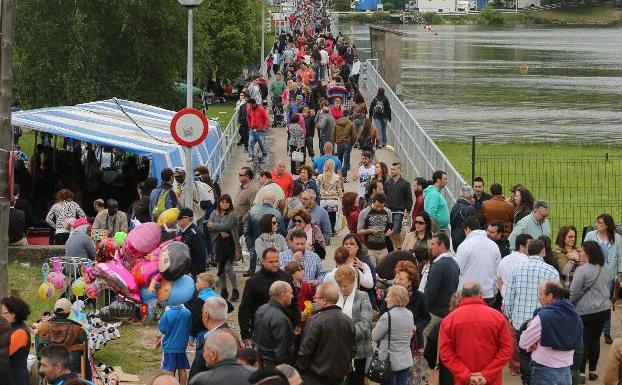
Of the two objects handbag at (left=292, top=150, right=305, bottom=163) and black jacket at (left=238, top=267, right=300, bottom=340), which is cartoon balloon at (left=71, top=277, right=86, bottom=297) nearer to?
black jacket at (left=238, top=267, right=300, bottom=340)

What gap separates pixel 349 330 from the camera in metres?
11.6

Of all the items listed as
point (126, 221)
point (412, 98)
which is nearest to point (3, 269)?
point (126, 221)

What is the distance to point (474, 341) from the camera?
11.4m

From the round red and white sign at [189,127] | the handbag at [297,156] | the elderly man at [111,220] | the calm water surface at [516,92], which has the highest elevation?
the round red and white sign at [189,127]

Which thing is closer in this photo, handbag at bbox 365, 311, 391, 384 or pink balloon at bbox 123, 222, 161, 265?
handbag at bbox 365, 311, 391, 384

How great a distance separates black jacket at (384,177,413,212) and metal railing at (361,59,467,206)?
0.88 metres

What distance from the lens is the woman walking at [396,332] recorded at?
12.2 meters

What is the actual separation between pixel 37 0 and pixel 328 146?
2296 cm

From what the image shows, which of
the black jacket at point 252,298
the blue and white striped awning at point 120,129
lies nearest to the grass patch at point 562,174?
the blue and white striped awning at point 120,129

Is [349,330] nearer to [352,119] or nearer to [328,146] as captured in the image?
[328,146]

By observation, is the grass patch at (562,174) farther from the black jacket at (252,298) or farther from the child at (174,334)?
the child at (174,334)

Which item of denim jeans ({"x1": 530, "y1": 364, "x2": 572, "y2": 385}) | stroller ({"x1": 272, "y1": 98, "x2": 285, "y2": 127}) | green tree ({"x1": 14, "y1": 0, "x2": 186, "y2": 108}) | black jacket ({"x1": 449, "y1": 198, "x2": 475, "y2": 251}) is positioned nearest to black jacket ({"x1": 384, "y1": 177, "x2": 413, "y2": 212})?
black jacket ({"x1": 449, "y1": 198, "x2": 475, "y2": 251})

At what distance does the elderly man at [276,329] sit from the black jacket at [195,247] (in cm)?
465

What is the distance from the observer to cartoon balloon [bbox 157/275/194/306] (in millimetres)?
13367
